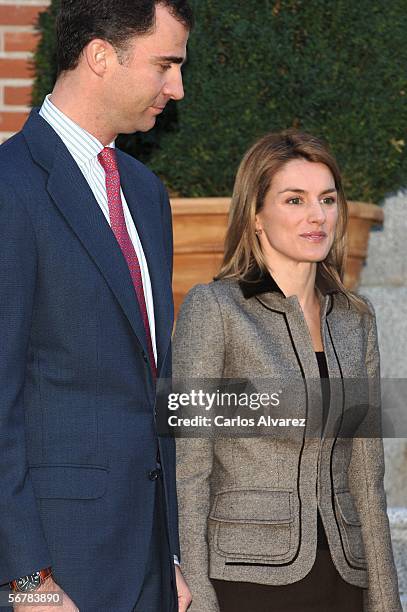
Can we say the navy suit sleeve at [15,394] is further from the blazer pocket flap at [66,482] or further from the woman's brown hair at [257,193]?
the woman's brown hair at [257,193]

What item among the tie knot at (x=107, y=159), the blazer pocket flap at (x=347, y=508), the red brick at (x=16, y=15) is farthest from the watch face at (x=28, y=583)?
the red brick at (x=16, y=15)

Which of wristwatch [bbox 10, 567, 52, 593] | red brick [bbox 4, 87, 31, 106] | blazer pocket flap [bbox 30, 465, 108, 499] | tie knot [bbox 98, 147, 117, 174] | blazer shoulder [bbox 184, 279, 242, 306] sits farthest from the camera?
red brick [bbox 4, 87, 31, 106]

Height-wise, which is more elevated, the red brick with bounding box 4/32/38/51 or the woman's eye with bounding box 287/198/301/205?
the red brick with bounding box 4/32/38/51

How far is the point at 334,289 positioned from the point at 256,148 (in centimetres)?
52

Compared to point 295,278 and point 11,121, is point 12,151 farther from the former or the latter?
point 11,121

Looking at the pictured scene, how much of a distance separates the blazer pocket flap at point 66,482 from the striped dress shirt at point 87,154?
38 cm

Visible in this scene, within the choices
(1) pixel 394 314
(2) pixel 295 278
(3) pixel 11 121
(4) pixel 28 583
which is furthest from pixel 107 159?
(1) pixel 394 314

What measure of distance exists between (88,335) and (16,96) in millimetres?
2930

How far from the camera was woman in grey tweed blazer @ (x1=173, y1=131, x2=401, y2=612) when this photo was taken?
3.34 m

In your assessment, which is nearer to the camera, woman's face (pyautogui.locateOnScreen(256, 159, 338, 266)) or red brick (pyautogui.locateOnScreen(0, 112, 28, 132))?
woman's face (pyautogui.locateOnScreen(256, 159, 338, 266))

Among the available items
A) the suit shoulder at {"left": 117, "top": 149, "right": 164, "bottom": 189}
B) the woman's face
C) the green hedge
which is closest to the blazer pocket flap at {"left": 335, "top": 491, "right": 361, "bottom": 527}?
the woman's face

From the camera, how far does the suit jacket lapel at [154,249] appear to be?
9.82 ft

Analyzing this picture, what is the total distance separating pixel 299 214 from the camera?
366 centimetres

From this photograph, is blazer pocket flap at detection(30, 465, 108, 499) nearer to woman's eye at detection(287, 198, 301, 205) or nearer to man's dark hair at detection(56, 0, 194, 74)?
man's dark hair at detection(56, 0, 194, 74)
